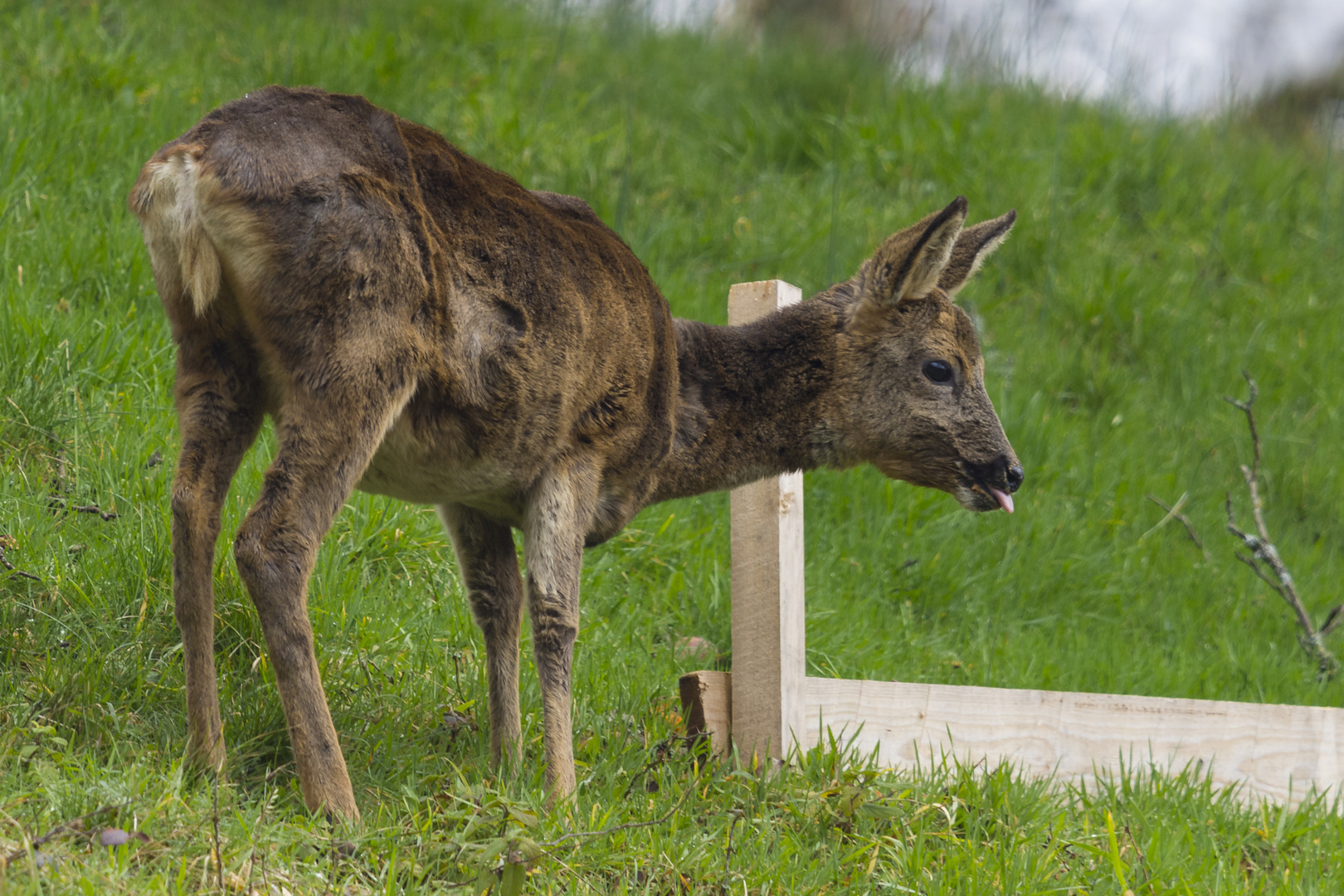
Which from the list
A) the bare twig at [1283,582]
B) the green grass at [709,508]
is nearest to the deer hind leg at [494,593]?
the green grass at [709,508]

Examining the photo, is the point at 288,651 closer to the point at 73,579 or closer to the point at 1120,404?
the point at 73,579

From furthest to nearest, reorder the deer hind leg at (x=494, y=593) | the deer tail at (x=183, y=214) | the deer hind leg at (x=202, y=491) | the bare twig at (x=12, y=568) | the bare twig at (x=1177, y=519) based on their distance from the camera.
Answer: the bare twig at (x=1177, y=519) → the deer hind leg at (x=494, y=593) → the bare twig at (x=12, y=568) → the deer hind leg at (x=202, y=491) → the deer tail at (x=183, y=214)

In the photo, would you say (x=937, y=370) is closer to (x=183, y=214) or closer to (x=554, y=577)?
(x=554, y=577)

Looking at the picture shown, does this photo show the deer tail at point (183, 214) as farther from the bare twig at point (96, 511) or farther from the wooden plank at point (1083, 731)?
the wooden plank at point (1083, 731)

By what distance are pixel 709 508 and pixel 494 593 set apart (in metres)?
2.21

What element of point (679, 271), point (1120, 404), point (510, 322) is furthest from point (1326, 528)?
point (510, 322)

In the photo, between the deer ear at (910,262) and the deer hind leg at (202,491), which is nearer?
the deer hind leg at (202,491)

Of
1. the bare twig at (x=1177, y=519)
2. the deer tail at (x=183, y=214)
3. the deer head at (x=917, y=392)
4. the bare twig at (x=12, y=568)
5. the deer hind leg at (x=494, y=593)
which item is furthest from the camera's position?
the bare twig at (x=1177, y=519)

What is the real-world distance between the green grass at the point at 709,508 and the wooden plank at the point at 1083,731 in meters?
0.14

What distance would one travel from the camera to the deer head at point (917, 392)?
13.8 ft

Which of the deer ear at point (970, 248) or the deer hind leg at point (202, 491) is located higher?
the deer ear at point (970, 248)

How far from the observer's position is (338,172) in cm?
310

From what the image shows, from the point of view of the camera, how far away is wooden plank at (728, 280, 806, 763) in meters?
4.02

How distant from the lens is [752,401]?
13.8ft
